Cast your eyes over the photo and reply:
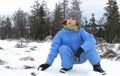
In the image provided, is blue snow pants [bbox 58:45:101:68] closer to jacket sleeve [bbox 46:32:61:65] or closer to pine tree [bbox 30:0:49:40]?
jacket sleeve [bbox 46:32:61:65]

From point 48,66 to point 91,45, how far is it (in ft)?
2.59

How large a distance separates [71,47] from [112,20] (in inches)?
1537

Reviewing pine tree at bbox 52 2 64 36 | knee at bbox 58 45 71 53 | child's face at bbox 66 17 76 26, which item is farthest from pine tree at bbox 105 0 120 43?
knee at bbox 58 45 71 53

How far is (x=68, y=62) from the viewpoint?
5008 millimetres

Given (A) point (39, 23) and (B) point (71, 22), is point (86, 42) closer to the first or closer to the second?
(B) point (71, 22)

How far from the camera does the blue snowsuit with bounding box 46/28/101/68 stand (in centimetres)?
495

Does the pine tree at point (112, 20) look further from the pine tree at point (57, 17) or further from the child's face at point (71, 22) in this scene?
the child's face at point (71, 22)

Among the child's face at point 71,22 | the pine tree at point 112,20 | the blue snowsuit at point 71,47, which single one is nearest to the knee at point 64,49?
the blue snowsuit at point 71,47

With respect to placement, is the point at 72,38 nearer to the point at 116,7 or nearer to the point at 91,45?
the point at 91,45

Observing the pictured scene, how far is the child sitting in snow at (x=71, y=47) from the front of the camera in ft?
16.3

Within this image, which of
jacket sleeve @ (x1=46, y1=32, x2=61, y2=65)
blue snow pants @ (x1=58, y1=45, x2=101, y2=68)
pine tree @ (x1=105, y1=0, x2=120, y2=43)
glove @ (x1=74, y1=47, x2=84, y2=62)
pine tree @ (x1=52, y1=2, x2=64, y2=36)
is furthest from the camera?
pine tree @ (x1=52, y1=2, x2=64, y2=36)

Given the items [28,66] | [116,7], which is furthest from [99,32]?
[28,66]

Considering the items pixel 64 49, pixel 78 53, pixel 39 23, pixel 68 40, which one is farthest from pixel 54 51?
pixel 39 23

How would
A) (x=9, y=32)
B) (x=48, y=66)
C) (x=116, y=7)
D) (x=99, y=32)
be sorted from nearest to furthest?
(x=48, y=66) < (x=99, y=32) < (x=116, y=7) < (x=9, y=32)
